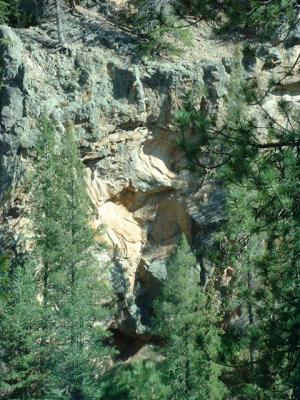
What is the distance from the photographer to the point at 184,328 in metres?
17.5

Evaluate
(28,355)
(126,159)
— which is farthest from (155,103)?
(28,355)

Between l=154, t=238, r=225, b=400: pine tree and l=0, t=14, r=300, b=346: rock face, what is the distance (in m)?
3.65

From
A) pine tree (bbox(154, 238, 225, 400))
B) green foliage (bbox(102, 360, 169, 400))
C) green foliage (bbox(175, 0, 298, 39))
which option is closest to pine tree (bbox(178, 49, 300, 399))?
green foliage (bbox(175, 0, 298, 39))

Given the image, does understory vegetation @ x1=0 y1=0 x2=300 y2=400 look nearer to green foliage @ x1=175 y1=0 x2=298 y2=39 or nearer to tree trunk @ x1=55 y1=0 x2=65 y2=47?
tree trunk @ x1=55 y1=0 x2=65 y2=47

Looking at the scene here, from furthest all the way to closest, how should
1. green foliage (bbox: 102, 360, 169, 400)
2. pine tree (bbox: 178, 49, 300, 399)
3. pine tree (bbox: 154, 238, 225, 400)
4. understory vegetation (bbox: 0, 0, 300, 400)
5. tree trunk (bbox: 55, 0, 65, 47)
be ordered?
tree trunk (bbox: 55, 0, 65, 47) < green foliage (bbox: 102, 360, 169, 400) < understory vegetation (bbox: 0, 0, 300, 400) < pine tree (bbox: 154, 238, 225, 400) < pine tree (bbox: 178, 49, 300, 399)

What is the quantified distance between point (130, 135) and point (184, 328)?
7.51 metres

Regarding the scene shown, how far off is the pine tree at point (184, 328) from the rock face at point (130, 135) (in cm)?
365

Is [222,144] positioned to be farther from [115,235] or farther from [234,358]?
[115,235]

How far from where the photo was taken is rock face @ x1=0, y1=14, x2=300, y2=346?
69.9 feet

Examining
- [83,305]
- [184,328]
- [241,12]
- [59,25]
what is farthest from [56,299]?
[241,12]

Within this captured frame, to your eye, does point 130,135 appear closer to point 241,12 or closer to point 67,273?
point 67,273

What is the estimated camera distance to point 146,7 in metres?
24.0

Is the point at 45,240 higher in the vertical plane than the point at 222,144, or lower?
higher

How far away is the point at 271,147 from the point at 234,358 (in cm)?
264
